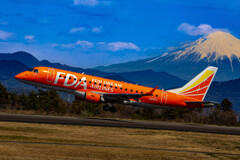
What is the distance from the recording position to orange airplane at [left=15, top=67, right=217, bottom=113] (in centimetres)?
4268

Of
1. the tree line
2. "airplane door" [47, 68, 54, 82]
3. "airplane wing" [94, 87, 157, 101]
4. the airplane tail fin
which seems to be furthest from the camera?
the tree line

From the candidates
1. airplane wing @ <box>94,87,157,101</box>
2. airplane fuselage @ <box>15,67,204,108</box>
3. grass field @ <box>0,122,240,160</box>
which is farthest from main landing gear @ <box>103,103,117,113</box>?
grass field @ <box>0,122,240,160</box>

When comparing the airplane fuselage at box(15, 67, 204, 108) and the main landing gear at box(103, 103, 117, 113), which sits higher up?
the airplane fuselage at box(15, 67, 204, 108)

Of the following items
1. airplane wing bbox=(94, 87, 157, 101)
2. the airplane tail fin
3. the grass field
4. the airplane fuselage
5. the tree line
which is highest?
the airplane tail fin

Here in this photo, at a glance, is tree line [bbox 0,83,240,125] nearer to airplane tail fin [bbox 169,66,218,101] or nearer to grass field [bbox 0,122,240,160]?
airplane tail fin [bbox 169,66,218,101]

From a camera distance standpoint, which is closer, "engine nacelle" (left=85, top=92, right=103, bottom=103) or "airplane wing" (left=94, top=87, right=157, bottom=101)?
"engine nacelle" (left=85, top=92, right=103, bottom=103)

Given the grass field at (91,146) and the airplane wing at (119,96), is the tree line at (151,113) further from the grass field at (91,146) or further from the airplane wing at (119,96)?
the grass field at (91,146)

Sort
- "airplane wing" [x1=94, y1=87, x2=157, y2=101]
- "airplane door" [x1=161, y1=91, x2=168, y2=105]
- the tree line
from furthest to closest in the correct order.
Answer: the tree line, "airplane door" [x1=161, y1=91, x2=168, y2=105], "airplane wing" [x1=94, y1=87, x2=157, y2=101]

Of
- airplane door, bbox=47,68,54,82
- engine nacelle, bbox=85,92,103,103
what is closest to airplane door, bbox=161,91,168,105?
engine nacelle, bbox=85,92,103,103

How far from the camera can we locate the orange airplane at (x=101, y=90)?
4268 cm

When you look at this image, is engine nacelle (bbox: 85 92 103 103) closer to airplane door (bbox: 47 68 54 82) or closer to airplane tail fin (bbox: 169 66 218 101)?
airplane door (bbox: 47 68 54 82)

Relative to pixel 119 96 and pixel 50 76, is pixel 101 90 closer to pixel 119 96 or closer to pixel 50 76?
pixel 119 96

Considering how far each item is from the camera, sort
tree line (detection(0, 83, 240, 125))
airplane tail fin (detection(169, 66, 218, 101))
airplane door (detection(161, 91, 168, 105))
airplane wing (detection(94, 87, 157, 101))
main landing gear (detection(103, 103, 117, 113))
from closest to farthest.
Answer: airplane wing (detection(94, 87, 157, 101))
main landing gear (detection(103, 103, 117, 113))
airplane door (detection(161, 91, 168, 105))
airplane tail fin (detection(169, 66, 218, 101))
tree line (detection(0, 83, 240, 125))

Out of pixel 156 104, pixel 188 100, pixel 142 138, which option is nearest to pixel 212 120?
pixel 188 100
